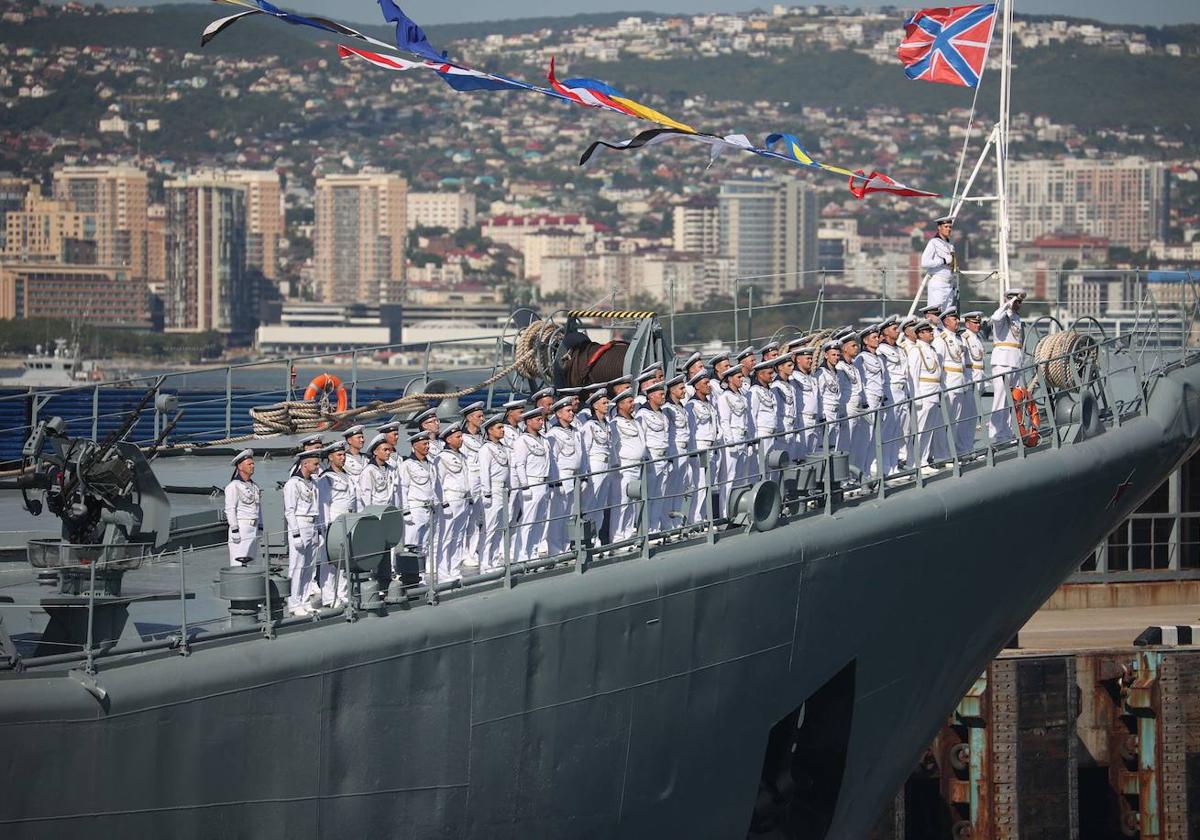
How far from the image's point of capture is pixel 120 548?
13.2 m

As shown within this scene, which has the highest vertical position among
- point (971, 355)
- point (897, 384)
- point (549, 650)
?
point (971, 355)

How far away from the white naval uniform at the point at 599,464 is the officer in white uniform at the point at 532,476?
1.07 feet

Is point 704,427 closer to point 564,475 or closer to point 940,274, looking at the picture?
point 564,475

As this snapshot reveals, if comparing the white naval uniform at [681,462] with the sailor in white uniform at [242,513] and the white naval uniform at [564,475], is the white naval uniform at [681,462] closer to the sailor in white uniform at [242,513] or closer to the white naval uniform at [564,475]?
the white naval uniform at [564,475]

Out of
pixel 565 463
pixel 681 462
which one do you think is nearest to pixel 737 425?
pixel 681 462

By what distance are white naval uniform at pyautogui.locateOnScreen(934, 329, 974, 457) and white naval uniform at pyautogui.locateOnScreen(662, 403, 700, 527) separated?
8.75 ft

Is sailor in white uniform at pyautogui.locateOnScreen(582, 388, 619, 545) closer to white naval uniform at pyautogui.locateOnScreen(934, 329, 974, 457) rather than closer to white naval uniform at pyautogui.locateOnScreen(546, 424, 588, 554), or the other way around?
white naval uniform at pyautogui.locateOnScreen(546, 424, 588, 554)

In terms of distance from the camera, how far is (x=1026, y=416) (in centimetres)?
1678

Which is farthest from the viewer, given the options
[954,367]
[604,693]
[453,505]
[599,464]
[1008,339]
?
[1008,339]

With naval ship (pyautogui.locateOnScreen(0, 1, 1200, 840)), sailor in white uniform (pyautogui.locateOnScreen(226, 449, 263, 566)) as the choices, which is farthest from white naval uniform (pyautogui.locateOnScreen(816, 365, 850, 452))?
sailor in white uniform (pyautogui.locateOnScreen(226, 449, 263, 566))

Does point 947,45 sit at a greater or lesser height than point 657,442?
greater

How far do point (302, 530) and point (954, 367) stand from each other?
6399 mm

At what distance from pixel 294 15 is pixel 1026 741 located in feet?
38.5

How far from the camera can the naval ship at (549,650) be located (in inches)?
457
